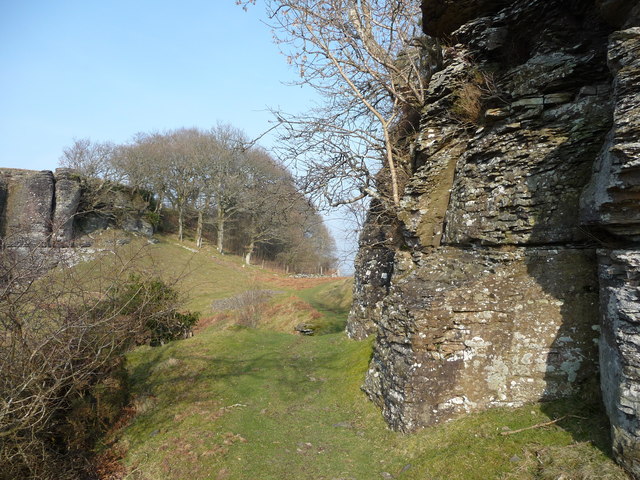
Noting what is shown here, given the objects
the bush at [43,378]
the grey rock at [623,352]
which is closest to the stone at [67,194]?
the bush at [43,378]

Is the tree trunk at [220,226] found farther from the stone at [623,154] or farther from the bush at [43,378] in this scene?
the stone at [623,154]

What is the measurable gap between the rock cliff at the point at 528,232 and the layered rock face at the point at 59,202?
30.8 m

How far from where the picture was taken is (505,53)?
9.25 meters

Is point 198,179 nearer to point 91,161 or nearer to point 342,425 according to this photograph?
point 91,161

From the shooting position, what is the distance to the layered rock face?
35.4 metres

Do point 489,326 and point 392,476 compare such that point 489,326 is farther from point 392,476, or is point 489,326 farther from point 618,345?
point 392,476

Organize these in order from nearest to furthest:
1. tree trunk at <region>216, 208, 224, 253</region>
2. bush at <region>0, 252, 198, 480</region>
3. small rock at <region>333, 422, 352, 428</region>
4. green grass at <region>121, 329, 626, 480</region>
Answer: green grass at <region>121, 329, 626, 480</region> < bush at <region>0, 252, 198, 480</region> < small rock at <region>333, 422, 352, 428</region> < tree trunk at <region>216, 208, 224, 253</region>

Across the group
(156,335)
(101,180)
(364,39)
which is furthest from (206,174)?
(364,39)

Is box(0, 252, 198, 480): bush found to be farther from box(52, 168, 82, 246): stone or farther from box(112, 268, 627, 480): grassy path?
box(52, 168, 82, 246): stone

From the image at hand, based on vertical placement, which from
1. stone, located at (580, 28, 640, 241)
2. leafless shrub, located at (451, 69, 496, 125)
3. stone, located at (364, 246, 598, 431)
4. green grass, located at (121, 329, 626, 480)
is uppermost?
leafless shrub, located at (451, 69, 496, 125)

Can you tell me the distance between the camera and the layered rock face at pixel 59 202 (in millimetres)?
35375

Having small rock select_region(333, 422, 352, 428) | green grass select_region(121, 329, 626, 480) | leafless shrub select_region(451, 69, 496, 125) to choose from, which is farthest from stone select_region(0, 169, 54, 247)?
leafless shrub select_region(451, 69, 496, 125)

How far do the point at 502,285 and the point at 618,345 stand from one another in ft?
7.91

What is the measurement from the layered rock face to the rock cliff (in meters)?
30.8
